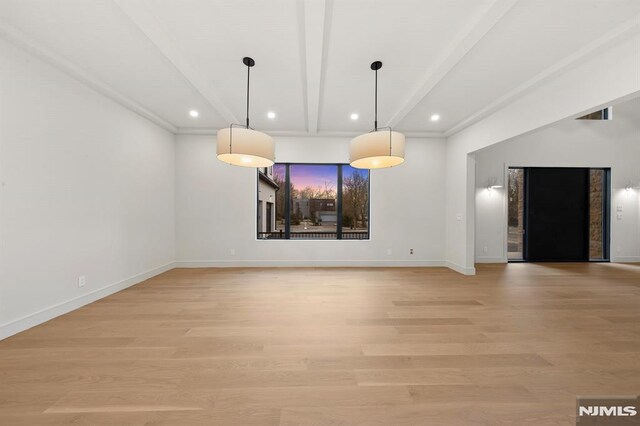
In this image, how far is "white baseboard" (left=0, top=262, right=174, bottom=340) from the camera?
2.58 meters

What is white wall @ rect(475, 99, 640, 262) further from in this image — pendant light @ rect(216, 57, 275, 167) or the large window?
pendant light @ rect(216, 57, 275, 167)

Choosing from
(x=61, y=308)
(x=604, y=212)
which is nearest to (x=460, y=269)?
(x=604, y=212)

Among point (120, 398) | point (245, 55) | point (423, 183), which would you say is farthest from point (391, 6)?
point (423, 183)

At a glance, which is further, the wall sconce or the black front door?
the black front door

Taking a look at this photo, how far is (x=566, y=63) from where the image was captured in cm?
293

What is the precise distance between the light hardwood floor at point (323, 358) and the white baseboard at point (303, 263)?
5.61 feet

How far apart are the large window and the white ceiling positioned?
2035 millimetres

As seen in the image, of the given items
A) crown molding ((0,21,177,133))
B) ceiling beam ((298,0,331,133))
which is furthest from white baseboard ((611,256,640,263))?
crown molding ((0,21,177,133))

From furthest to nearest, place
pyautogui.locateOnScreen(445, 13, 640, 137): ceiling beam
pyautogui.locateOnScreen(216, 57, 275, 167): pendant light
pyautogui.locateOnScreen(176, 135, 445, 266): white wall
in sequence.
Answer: pyautogui.locateOnScreen(176, 135, 445, 266): white wall
pyautogui.locateOnScreen(216, 57, 275, 167): pendant light
pyautogui.locateOnScreen(445, 13, 640, 137): ceiling beam

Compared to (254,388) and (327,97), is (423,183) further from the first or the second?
(254,388)

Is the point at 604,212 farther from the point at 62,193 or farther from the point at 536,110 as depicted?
the point at 62,193

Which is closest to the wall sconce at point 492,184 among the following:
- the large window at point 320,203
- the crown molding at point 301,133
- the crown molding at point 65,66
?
the crown molding at point 301,133

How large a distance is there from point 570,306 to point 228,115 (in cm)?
618

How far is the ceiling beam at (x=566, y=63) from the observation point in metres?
2.40
